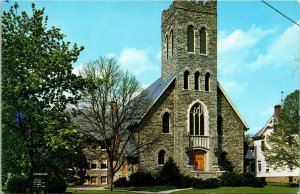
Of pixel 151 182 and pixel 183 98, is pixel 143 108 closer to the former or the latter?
pixel 183 98

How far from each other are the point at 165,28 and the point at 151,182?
1684 centimetres

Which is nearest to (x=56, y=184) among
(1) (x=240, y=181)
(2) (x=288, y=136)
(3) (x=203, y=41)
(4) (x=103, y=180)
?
(1) (x=240, y=181)

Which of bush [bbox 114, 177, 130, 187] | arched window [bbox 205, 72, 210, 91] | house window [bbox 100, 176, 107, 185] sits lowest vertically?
house window [bbox 100, 176, 107, 185]

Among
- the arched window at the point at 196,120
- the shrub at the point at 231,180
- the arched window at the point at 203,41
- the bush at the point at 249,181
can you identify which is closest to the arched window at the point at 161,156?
the arched window at the point at 196,120

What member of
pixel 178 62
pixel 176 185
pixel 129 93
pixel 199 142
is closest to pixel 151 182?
pixel 176 185

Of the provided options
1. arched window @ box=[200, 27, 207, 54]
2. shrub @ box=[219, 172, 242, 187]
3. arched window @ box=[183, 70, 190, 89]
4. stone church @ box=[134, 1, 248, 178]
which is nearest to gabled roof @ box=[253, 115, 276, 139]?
stone church @ box=[134, 1, 248, 178]

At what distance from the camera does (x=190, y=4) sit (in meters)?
44.8

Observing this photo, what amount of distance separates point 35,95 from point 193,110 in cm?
2124

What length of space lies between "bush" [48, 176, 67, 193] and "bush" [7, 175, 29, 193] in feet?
4.92

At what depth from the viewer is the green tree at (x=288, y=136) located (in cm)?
4094

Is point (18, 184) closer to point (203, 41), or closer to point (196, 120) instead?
point (196, 120)

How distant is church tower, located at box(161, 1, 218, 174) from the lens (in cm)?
4284

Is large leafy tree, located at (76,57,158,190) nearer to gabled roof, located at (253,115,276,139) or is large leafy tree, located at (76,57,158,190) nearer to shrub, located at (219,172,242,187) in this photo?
shrub, located at (219,172,242,187)

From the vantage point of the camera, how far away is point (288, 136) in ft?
137
